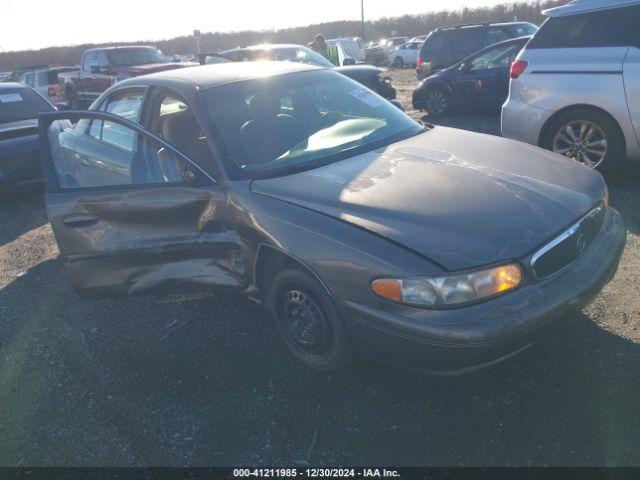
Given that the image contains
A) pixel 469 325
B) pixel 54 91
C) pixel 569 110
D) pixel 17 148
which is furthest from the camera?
pixel 54 91

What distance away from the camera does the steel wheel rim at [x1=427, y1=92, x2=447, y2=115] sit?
9273 millimetres

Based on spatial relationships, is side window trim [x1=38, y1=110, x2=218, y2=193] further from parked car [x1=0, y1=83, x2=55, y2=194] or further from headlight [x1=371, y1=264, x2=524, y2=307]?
parked car [x1=0, y1=83, x2=55, y2=194]

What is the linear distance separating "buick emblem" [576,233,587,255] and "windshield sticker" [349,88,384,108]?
5.98 feet

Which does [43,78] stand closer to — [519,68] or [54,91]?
[54,91]

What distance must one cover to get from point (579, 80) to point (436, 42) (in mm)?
7859

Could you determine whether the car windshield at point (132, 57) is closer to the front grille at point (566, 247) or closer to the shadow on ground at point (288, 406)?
the shadow on ground at point (288, 406)

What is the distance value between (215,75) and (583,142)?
3825mm

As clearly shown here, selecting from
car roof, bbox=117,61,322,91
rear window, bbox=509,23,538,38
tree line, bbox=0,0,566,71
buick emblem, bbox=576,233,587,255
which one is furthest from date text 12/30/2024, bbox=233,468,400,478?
tree line, bbox=0,0,566,71

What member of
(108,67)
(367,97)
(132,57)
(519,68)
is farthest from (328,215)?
(132,57)

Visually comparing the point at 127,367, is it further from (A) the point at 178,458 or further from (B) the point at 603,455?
(B) the point at 603,455

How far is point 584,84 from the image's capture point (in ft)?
Result: 15.5

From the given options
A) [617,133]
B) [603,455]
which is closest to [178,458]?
[603,455]

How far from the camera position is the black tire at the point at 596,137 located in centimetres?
466

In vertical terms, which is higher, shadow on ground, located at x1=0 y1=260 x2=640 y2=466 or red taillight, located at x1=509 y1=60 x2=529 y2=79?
red taillight, located at x1=509 y1=60 x2=529 y2=79
